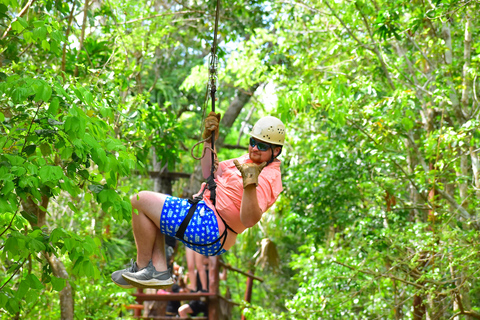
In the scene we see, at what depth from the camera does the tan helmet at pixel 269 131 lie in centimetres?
374

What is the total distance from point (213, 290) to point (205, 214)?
5606 millimetres

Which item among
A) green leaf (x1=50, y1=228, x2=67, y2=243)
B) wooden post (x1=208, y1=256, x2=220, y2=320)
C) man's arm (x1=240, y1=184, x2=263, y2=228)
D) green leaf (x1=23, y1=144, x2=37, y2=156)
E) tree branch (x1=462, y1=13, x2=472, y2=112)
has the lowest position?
wooden post (x1=208, y1=256, x2=220, y2=320)

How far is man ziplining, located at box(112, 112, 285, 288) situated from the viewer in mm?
3529

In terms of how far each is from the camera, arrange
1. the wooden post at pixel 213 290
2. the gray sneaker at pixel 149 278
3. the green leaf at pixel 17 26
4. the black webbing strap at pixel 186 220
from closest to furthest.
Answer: the green leaf at pixel 17 26
the black webbing strap at pixel 186 220
the gray sneaker at pixel 149 278
the wooden post at pixel 213 290

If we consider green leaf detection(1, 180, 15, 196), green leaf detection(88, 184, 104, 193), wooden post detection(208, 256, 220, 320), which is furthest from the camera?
wooden post detection(208, 256, 220, 320)

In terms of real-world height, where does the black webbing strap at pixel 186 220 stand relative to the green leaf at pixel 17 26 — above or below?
below

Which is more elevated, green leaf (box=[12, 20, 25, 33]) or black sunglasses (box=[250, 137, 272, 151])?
green leaf (box=[12, 20, 25, 33])

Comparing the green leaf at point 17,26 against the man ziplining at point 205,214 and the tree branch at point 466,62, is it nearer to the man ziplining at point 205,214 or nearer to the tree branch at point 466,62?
the man ziplining at point 205,214

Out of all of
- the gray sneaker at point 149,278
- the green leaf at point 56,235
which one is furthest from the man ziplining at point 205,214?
the green leaf at point 56,235

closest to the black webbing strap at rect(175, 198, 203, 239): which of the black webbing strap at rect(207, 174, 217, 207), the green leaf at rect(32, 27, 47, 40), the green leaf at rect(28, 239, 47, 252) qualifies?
the black webbing strap at rect(207, 174, 217, 207)

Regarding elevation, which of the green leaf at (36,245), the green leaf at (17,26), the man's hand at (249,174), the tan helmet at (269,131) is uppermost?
the green leaf at (17,26)

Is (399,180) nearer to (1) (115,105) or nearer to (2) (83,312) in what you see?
(1) (115,105)

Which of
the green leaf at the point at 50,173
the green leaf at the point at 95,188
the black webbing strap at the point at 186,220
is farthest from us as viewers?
the black webbing strap at the point at 186,220

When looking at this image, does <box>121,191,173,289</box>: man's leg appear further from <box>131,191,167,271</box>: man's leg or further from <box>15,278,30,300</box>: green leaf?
<box>15,278,30,300</box>: green leaf
